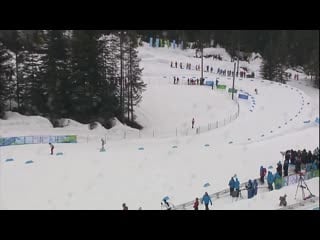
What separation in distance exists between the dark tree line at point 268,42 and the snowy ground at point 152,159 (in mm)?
→ 33609

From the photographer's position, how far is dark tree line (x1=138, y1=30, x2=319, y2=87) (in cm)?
7881

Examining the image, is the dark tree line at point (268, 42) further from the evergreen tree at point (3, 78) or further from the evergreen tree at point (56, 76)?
the evergreen tree at point (3, 78)

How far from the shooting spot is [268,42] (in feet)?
290

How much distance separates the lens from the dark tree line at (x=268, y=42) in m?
78.8

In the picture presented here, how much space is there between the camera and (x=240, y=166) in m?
25.9

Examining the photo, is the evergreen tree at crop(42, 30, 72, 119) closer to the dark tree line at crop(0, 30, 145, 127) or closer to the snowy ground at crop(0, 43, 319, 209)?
the dark tree line at crop(0, 30, 145, 127)

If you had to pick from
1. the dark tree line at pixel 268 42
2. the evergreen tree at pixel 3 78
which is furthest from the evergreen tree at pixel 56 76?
the dark tree line at pixel 268 42

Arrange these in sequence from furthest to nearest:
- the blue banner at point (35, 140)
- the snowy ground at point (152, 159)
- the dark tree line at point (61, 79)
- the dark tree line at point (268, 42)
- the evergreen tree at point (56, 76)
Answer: the dark tree line at point (268, 42), the dark tree line at point (61, 79), the evergreen tree at point (56, 76), the blue banner at point (35, 140), the snowy ground at point (152, 159)

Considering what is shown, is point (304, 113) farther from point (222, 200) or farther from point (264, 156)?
point (222, 200)

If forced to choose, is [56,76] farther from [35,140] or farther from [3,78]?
[35,140]

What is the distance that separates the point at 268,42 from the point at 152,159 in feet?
216

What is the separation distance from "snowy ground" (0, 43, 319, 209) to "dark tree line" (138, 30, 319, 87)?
33609 millimetres

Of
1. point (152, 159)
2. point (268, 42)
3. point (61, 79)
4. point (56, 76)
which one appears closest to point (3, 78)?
point (56, 76)
